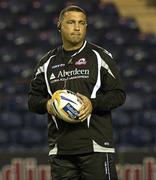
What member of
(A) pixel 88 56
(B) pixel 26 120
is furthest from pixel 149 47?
(A) pixel 88 56

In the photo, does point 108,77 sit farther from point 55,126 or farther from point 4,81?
point 4,81

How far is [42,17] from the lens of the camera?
11.4 meters

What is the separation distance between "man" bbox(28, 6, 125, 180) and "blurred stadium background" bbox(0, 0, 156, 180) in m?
4.36

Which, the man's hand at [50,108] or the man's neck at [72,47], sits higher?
the man's neck at [72,47]

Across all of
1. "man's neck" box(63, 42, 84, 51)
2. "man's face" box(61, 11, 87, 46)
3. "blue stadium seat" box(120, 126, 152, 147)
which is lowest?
"blue stadium seat" box(120, 126, 152, 147)

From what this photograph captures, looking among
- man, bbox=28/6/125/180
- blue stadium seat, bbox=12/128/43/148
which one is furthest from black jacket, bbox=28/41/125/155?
blue stadium seat, bbox=12/128/43/148

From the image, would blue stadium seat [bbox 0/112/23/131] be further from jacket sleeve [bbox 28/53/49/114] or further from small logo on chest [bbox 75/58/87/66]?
small logo on chest [bbox 75/58/87/66]

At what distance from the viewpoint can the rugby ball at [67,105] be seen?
3455 millimetres

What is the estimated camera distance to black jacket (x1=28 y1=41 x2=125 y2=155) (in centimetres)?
355

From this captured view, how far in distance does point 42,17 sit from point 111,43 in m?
1.37

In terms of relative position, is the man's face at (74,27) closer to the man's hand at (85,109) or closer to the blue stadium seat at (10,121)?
the man's hand at (85,109)

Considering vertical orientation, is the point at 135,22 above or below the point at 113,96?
above

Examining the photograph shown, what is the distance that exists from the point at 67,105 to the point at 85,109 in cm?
10

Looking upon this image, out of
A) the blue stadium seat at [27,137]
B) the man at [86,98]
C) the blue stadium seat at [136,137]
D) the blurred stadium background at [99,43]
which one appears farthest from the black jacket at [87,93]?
the blue stadium seat at [136,137]
